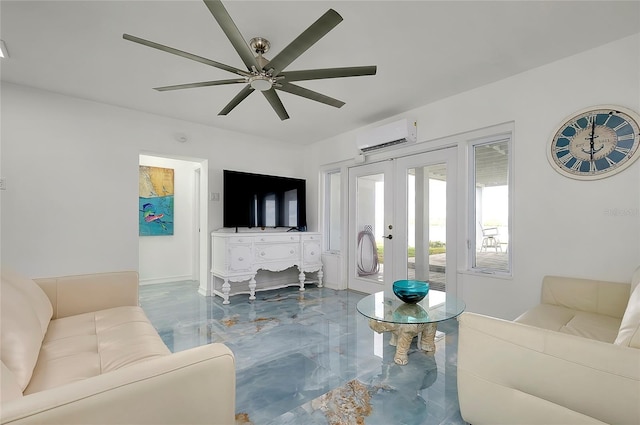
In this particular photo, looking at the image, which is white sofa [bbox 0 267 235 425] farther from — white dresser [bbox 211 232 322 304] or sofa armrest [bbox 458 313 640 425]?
white dresser [bbox 211 232 322 304]

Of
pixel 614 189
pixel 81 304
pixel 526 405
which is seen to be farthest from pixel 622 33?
pixel 81 304

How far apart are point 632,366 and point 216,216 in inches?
168

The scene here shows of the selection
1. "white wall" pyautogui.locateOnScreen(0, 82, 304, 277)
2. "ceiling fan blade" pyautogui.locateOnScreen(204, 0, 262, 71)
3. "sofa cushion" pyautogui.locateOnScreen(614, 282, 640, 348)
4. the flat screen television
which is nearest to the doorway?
the flat screen television

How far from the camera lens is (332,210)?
16.3ft

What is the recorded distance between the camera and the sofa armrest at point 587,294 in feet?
6.91

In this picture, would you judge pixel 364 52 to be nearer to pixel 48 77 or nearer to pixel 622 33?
pixel 622 33

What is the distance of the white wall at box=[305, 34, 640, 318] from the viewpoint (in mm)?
2236

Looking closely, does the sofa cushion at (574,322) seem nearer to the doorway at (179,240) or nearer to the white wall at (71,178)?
the white wall at (71,178)

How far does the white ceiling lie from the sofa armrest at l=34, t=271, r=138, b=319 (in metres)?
1.80

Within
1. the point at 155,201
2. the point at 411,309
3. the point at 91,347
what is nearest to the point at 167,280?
the point at 155,201

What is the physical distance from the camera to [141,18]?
2012 millimetres

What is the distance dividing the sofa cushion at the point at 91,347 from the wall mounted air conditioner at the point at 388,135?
3.16 meters

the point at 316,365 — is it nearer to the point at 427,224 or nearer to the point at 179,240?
the point at 427,224

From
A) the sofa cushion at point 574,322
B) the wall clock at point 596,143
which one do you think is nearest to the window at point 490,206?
the wall clock at point 596,143
